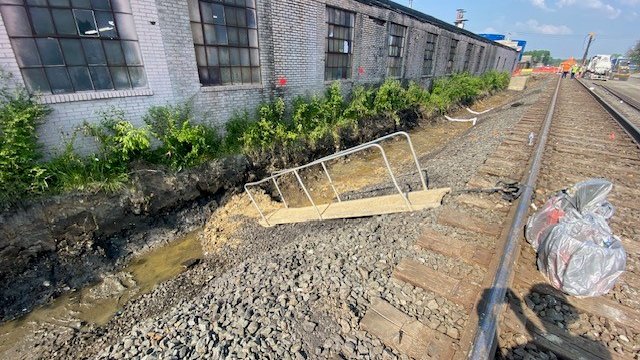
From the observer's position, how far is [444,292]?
9.19 feet

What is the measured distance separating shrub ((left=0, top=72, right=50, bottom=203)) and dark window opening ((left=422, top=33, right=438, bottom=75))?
16.8 m

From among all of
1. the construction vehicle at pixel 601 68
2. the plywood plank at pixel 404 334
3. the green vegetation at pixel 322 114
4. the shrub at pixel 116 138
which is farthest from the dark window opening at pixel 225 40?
the construction vehicle at pixel 601 68

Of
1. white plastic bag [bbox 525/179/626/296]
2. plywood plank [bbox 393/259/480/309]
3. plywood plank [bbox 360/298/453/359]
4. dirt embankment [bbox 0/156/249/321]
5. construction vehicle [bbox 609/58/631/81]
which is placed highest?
construction vehicle [bbox 609/58/631/81]

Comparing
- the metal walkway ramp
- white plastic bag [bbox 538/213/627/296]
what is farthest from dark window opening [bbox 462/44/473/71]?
white plastic bag [bbox 538/213/627/296]

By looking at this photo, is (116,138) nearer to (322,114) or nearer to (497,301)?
(322,114)

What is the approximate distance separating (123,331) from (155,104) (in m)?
4.43

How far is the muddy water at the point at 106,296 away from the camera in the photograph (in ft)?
13.5

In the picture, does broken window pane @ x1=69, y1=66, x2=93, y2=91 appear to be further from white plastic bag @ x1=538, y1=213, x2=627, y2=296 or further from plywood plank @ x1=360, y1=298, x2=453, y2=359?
white plastic bag @ x1=538, y1=213, x2=627, y2=296

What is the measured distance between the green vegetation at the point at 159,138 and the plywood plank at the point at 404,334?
5084mm

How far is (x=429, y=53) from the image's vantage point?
55.3 feet

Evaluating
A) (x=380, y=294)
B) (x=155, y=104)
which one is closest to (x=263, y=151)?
(x=155, y=104)

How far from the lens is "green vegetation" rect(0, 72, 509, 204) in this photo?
4445 mm

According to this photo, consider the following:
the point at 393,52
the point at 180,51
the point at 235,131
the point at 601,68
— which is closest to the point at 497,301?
the point at 235,131

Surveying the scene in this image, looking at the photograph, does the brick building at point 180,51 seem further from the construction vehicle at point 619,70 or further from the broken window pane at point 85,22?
the construction vehicle at point 619,70
